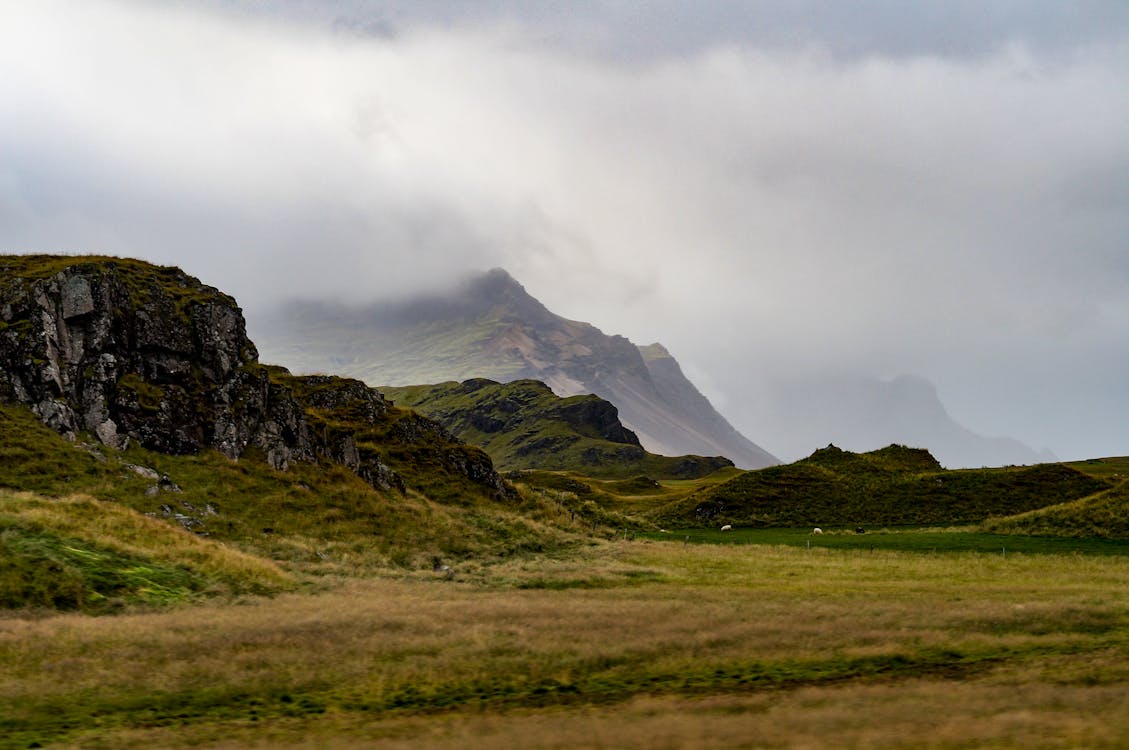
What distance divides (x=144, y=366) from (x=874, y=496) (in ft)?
317

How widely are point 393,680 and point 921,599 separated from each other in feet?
90.5

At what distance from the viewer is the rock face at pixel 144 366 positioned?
57906 mm

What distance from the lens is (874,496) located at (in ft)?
364

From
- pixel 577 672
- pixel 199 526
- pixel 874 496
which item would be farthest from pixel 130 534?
pixel 874 496

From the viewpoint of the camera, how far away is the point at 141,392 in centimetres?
6103

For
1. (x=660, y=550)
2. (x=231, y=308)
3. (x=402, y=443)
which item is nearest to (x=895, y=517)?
(x=660, y=550)

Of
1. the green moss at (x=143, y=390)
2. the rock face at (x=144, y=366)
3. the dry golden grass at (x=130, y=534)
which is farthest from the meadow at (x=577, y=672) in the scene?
the green moss at (x=143, y=390)

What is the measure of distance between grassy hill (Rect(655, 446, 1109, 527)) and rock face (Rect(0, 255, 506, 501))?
187ft

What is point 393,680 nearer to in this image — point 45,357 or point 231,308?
point 45,357

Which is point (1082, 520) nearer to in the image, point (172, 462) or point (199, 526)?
point (199, 526)

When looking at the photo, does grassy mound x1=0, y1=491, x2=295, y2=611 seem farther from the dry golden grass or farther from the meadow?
the meadow

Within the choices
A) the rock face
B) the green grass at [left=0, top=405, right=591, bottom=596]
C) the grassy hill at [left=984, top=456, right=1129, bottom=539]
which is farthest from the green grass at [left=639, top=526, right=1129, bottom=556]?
the rock face

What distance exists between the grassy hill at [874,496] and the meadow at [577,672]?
6621 centimetres

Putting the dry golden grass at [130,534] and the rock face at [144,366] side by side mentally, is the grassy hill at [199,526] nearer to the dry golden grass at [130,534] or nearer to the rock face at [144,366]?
the dry golden grass at [130,534]
